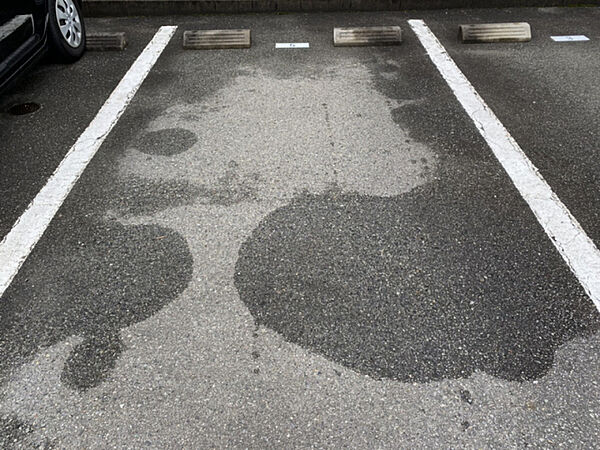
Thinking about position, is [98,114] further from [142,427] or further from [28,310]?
[142,427]

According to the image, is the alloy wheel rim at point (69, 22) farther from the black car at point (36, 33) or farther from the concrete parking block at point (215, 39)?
the concrete parking block at point (215, 39)

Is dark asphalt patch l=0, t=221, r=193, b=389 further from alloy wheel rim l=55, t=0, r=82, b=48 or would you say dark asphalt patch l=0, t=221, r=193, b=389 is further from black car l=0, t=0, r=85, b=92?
alloy wheel rim l=55, t=0, r=82, b=48

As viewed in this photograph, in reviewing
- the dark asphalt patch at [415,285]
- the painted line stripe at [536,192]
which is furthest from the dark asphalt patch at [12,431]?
the painted line stripe at [536,192]

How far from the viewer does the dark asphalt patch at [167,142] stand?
13.2 feet

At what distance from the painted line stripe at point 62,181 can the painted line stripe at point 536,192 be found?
3.32 metres

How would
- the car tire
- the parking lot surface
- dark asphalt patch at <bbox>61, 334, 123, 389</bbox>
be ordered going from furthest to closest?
1. the car tire
2. dark asphalt patch at <bbox>61, 334, 123, 389</bbox>
3. the parking lot surface

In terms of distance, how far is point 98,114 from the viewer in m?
4.53

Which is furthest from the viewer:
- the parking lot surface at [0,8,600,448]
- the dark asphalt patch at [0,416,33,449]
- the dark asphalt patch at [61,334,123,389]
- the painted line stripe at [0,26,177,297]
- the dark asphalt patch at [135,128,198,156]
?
the dark asphalt patch at [135,128,198,156]

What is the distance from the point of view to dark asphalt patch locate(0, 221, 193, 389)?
2465 mm

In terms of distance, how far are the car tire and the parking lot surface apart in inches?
19.3

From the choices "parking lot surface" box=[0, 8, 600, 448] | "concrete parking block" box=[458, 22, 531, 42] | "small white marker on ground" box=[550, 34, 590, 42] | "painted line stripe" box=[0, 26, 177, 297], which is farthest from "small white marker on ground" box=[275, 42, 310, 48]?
"small white marker on ground" box=[550, 34, 590, 42]

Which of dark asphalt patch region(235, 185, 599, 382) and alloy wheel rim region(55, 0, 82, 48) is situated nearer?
dark asphalt patch region(235, 185, 599, 382)

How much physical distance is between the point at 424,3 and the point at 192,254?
5677 mm

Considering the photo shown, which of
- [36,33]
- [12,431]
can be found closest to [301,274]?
[12,431]
